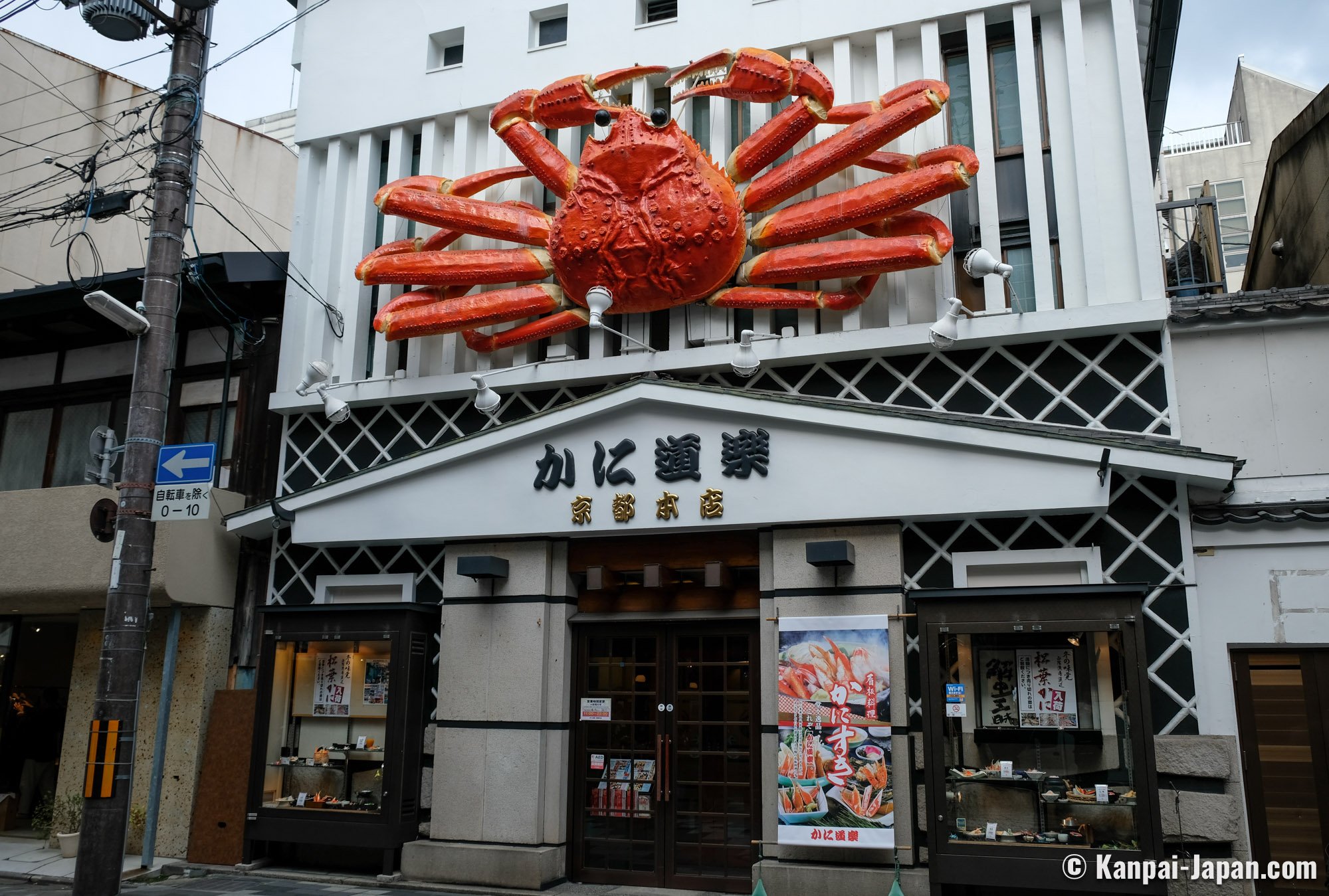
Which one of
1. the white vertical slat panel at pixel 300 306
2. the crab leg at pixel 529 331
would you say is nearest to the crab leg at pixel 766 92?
the crab leg at pixel 529 331

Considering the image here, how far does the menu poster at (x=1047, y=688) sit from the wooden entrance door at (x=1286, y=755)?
163 centimetres

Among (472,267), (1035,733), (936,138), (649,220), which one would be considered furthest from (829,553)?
(472,267)

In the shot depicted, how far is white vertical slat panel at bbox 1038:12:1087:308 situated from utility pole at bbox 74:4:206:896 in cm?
833

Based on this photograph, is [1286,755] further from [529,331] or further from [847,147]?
[529,331]

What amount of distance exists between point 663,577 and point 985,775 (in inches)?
136

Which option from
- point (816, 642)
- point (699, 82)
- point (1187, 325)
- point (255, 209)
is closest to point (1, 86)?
point (255, 209)

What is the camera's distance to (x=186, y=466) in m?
8.70

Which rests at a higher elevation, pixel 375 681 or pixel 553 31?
pixel 553 31

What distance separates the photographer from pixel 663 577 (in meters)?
10.0

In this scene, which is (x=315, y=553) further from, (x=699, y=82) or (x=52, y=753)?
(x=699, y=82)

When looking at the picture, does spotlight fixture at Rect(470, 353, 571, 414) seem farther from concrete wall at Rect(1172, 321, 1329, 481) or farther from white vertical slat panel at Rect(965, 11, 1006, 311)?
concrete wall at Rect(1172, 321, 1329, 481)

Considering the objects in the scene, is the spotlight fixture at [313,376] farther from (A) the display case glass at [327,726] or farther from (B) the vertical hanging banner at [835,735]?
(B) the vertical hanging banner at [835,735]

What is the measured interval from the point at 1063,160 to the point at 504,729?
8129 mm

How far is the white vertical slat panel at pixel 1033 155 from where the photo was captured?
1004 cm
